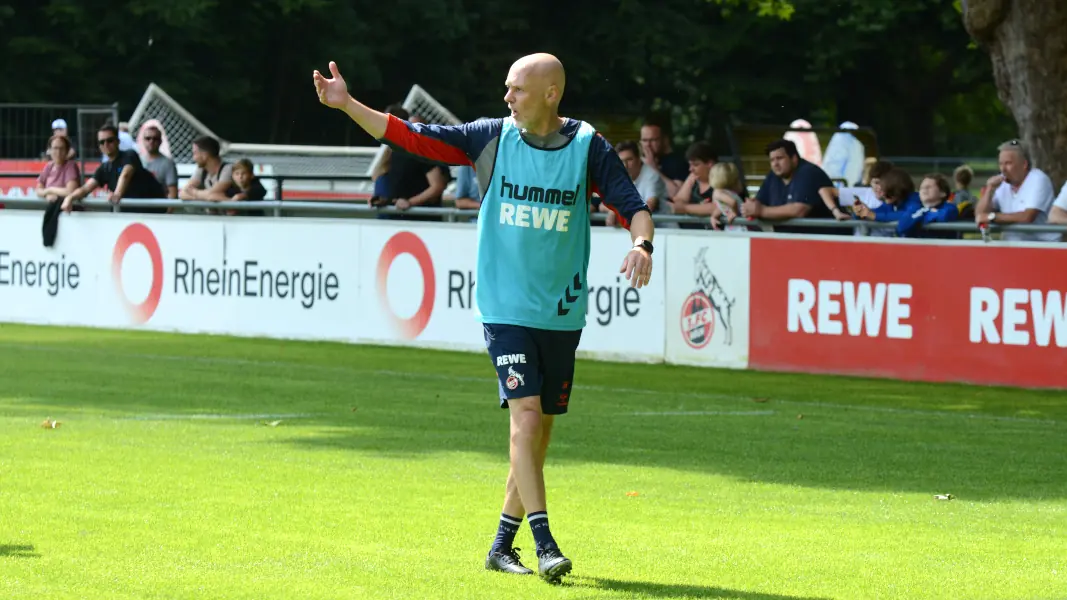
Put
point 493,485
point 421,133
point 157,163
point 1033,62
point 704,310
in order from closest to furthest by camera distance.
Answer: point 421,133 → point 493,485 → point 704,310 → point 1033,62 → point 157,163

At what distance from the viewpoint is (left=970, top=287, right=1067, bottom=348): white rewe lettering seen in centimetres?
1521

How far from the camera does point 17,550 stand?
25.1 feet

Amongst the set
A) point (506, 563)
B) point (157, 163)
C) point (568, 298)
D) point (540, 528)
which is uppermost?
point (157, 163)

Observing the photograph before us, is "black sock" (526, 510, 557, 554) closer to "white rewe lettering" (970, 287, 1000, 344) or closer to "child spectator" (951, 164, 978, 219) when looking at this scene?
"white rewe lettering" (970, 287, 1000, 344)

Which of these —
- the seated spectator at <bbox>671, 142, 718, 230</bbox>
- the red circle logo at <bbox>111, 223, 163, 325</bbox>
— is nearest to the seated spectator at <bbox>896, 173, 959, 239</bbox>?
the seated spectator at <bbox>671, 142, 718, 230</bbox>

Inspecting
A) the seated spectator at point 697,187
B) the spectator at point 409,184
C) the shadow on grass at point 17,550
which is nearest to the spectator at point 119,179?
the spectator at point 409,184

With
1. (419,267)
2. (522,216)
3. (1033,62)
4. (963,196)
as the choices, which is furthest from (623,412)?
(1033,62)

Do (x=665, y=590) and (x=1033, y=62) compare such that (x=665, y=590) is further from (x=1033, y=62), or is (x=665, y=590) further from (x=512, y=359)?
(x=1033, y=62)

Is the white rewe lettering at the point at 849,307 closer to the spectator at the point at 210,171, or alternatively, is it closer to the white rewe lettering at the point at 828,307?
the white rewe lettering at the point at 828,307

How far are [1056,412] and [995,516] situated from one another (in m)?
5.29

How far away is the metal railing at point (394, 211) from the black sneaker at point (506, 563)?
907 cm

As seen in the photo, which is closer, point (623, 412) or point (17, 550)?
point (17, 550)

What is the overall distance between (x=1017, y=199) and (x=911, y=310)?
1.27m

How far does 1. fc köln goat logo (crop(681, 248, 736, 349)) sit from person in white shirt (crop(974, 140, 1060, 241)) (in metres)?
2.23
